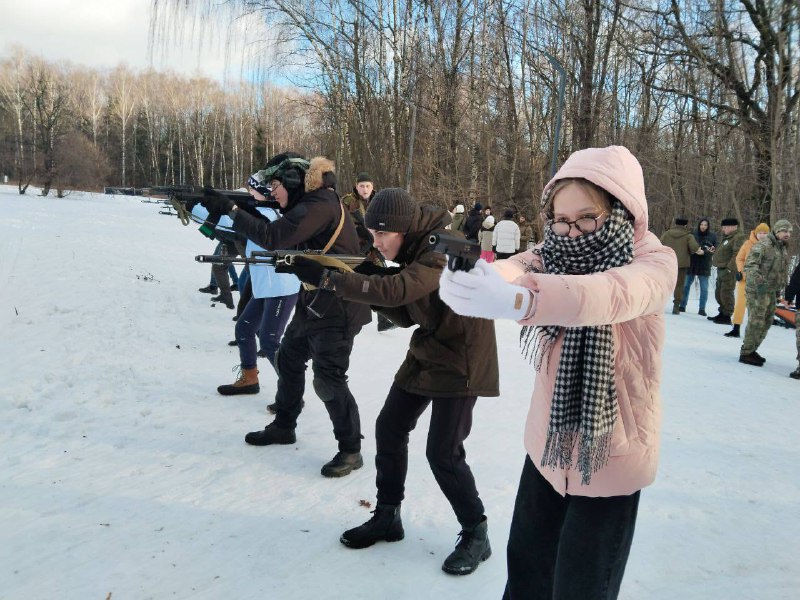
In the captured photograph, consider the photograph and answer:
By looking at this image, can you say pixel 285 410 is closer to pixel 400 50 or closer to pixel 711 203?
pixel 711 203

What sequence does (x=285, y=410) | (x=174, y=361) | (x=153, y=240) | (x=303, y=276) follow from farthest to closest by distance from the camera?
(x=153, y=240)
(x=174, y=361)
(x=285, y=410)
(x=303, y=276)

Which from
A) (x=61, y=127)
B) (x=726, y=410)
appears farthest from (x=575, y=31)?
(x=61, y=127)

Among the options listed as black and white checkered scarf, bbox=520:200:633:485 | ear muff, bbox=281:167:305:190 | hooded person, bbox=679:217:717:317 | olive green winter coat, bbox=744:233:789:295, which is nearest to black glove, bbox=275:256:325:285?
ear muff, bbox=281:167:305:190

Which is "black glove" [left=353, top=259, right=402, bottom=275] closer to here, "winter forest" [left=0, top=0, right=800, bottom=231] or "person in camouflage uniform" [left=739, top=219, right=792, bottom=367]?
"person in camouflage uniform" [left=739, top=219, right=792, bottom=367]

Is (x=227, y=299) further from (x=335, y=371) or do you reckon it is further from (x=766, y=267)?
(x=766, y=267)

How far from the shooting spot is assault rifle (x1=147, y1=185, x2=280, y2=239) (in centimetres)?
438

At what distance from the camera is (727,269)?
11117 millimetres

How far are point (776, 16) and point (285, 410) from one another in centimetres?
537

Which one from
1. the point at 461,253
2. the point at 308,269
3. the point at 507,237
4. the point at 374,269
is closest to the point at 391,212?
the point at 374,269

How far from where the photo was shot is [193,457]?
3.91m

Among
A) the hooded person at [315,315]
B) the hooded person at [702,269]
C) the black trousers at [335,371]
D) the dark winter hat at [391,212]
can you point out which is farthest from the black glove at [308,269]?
the hooded person at [702,269]

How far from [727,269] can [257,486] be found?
412 inches

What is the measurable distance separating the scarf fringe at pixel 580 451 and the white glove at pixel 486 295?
51 centimetres

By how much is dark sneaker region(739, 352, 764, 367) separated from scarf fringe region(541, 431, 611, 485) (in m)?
7.21
